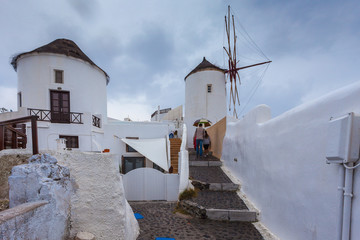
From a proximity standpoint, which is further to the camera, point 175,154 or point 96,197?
point 175,154

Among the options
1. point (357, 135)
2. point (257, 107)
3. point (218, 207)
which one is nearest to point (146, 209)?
point (218, 207)

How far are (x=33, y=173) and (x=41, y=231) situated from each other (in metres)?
0.61

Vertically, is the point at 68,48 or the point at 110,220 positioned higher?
the point at 68,48

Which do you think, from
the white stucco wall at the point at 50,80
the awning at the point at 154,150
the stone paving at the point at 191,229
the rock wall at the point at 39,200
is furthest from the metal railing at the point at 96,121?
the rock wall at the point at 39,200

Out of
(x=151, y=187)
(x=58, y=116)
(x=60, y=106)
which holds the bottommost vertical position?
(x=151, y=187)

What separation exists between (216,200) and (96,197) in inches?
134

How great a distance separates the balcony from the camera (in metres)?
9.41

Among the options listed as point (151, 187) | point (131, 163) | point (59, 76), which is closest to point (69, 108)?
point (59, 76)

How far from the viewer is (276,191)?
336cm

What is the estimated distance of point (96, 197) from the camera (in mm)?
2543

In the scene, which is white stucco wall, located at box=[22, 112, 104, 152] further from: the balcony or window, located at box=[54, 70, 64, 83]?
window, located at box=[54, 70, 64, 83]

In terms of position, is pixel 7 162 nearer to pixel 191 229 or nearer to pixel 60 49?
pixel 191 229

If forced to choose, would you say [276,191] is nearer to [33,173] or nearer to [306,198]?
[306,198]

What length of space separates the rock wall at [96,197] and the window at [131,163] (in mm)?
8765
